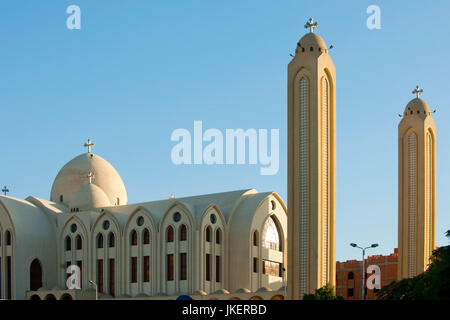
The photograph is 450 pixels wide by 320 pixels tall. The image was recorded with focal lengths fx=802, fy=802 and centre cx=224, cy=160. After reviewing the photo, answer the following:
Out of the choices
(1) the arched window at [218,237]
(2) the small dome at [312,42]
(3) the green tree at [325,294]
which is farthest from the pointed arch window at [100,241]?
(2) the small dome at [312,42]

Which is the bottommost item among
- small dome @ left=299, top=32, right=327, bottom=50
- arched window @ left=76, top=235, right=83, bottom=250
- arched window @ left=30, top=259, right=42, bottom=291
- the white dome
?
arched window @ left=30, top=259, right=42, bottom=291

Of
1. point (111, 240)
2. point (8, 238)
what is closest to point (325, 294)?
point (111, 240)

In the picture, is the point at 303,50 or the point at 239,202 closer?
the point at 303,50

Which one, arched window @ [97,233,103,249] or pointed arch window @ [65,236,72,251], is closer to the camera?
arched window @ [97,233,103,249]

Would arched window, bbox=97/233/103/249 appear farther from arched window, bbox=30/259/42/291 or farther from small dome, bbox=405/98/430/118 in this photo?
small dome, bbox=405/98/430/118

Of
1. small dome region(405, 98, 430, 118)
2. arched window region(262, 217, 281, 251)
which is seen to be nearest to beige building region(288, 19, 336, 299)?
small dome region(405, 98, 430, 118)

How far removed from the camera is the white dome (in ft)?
229

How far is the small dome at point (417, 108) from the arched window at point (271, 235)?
42.5 ft

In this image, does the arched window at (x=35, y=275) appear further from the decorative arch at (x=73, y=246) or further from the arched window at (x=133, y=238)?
the arched window at (x=133, y=238)

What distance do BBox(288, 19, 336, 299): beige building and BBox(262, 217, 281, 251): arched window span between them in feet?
38.9

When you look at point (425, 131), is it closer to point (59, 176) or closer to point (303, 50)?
point (303, 50)

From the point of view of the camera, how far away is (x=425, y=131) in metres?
57.9

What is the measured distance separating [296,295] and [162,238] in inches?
596

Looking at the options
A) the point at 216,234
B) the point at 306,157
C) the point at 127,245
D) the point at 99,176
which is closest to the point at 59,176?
the point at 99,176
